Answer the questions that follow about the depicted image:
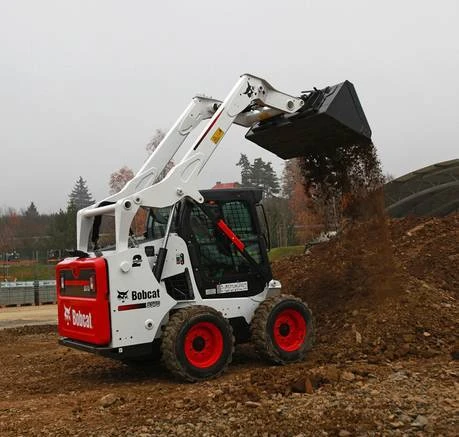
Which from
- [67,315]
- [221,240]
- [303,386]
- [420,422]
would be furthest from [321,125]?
[420,422]

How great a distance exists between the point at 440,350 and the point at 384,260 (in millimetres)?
2813

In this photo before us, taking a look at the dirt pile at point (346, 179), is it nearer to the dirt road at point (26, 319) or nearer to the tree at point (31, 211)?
the dirt road at point (26, 319)

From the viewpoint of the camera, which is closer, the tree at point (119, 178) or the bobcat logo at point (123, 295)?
the bobcat logo at point (123, 295)

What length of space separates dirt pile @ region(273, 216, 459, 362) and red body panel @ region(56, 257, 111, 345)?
2.97 meters

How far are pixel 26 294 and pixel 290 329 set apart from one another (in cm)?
2227

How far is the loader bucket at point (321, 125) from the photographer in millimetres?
8406

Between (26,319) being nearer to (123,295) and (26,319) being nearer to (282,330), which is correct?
(282,330)

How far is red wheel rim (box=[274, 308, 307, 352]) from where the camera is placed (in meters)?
7.59

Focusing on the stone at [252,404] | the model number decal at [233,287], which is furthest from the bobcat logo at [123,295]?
the stone at [252,404]

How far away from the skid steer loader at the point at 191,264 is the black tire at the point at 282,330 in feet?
0.04

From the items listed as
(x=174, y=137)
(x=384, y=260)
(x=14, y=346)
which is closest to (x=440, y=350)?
(x=384, y=260)

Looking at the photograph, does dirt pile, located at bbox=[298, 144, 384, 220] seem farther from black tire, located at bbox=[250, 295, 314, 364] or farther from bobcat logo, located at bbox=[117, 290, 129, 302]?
bobcat logo, located at bbox=[117, 290, 129, 302]

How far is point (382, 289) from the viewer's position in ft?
30.0

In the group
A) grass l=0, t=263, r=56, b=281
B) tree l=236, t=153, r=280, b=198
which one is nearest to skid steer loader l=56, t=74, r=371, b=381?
grass l=0, t=263, r=56, b=281
